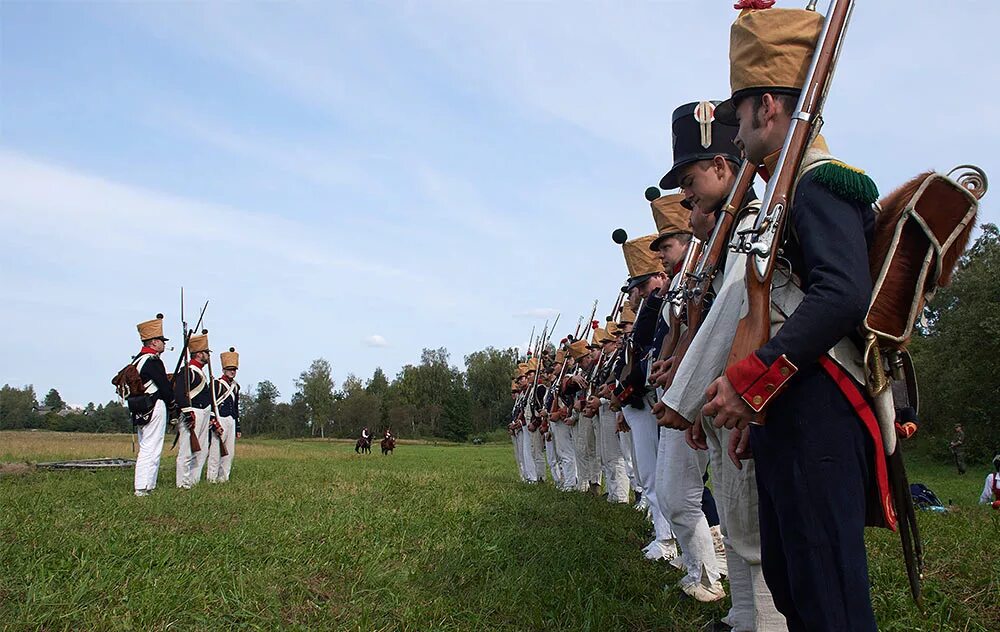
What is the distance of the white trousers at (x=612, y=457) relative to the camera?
34.1 feet

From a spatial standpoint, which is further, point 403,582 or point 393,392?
point 393,392

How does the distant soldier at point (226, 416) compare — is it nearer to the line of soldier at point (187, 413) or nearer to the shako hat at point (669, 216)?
the line of soldier at point (187, 413)

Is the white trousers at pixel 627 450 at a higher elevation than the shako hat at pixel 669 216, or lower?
lower

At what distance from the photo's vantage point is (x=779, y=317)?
243 cm

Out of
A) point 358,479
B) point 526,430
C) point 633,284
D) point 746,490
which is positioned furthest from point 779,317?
point 526,430

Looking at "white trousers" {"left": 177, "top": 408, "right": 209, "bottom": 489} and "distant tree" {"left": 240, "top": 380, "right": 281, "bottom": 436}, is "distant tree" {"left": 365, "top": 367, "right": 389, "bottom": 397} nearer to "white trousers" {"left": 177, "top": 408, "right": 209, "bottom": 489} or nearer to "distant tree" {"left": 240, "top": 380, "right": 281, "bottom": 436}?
"distant tree" {"left": 240, "top": 380, "right": 281, "bottom": 436}

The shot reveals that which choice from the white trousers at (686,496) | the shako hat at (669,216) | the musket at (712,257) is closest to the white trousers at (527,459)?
the shako hat at (669,216)

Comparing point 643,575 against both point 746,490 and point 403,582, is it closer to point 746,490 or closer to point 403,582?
point 403,582

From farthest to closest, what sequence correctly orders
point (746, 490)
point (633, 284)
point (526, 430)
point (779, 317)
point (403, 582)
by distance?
point (526, 430) → point (633, 284) → point (403, 582) → point (746, 490) → point (779, 317)

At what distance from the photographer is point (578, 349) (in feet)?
41.7

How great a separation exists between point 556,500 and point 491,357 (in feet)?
293

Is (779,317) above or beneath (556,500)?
above

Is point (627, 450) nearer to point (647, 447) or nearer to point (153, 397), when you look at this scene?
point (647, 447)

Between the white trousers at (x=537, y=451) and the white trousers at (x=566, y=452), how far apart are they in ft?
8.43
